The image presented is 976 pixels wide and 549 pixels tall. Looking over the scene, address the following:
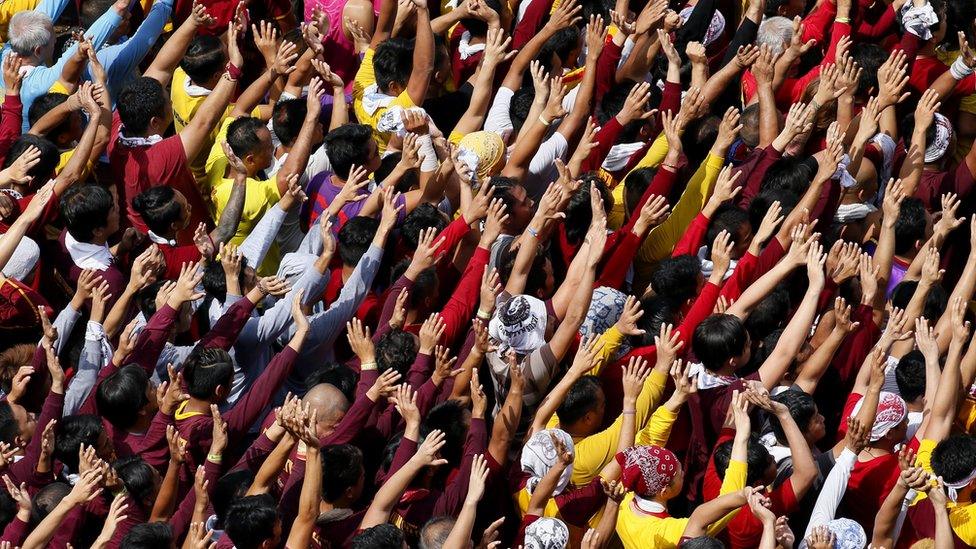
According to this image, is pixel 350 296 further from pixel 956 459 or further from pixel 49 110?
pixel 956 459

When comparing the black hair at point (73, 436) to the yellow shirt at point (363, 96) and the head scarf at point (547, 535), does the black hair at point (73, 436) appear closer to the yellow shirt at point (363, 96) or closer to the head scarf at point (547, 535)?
the head scarf at point (547, 535)

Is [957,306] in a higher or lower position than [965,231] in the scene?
higher

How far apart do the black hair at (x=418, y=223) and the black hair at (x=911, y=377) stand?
8.91 ft

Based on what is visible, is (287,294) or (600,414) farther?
(287,294)

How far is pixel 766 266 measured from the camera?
31.8 ft

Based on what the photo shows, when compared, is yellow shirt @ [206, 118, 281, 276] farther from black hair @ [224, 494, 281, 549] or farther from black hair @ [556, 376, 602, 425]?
black hair @ [224, 494, 281, 549]

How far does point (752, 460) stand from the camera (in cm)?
807

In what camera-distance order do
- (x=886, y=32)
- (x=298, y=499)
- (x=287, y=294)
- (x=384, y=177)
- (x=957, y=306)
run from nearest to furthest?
(x=298, y=499)
(x=957, y=306)
(x=287, y=294)
(x=384, y=177)
(x=886, y=32)

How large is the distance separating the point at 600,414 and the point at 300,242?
106 inches

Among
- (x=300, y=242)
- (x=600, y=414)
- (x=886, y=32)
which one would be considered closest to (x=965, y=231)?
(x=886, y=32)

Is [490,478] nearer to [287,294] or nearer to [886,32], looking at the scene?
[287,294]

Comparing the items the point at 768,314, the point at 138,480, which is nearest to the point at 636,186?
the point at 768,314

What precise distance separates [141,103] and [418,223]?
1854mm

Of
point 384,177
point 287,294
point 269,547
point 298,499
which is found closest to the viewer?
point 269,547
